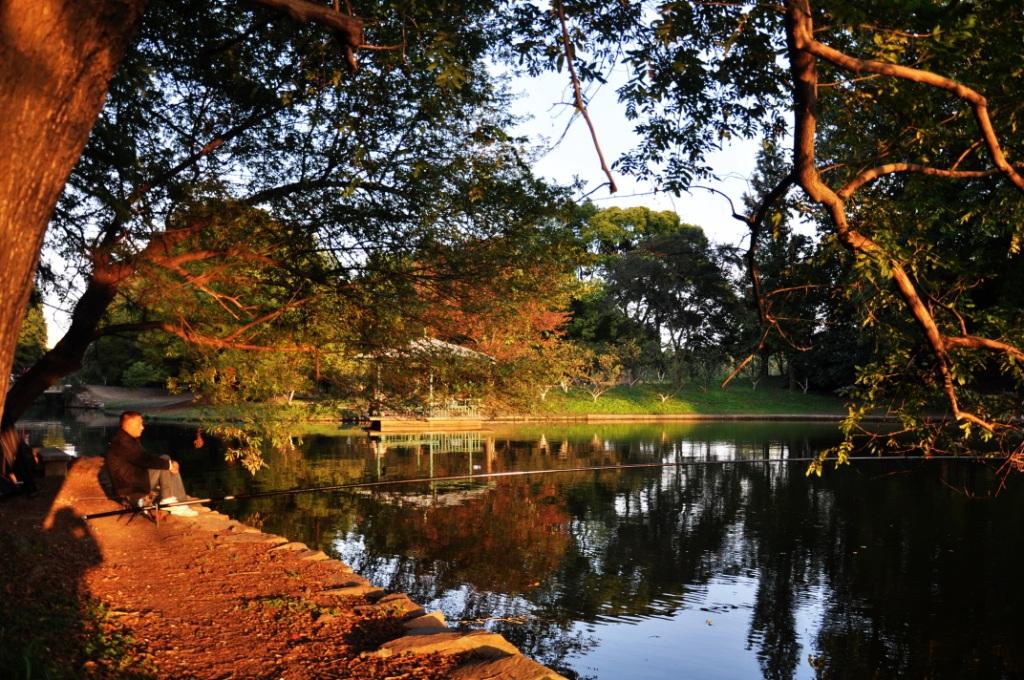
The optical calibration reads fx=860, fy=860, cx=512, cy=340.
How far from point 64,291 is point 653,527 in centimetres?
797

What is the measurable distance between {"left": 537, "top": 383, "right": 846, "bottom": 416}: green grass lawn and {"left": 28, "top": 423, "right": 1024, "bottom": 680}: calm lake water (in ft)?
55.6

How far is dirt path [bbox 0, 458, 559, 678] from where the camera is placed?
4.03m

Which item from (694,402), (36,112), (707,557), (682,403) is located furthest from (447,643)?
(694,402)

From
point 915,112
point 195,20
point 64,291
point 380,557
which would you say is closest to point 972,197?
point 915,112

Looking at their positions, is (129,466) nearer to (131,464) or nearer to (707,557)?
(131,464)

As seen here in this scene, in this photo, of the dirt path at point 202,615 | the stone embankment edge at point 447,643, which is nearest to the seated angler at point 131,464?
the dirt path at point 202,615

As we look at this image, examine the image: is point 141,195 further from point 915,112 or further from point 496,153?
point 915,112

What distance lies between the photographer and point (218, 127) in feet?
28.1

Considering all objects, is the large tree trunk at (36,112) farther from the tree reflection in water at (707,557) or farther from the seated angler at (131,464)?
the seated angler at (131,464)

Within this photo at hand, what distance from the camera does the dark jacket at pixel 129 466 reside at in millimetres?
7766

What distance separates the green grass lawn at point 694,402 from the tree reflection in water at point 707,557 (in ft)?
58.5

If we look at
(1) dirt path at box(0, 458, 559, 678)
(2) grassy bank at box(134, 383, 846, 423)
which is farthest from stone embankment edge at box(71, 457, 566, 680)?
(2) grassy bank at box(134, 383, 846, 423)

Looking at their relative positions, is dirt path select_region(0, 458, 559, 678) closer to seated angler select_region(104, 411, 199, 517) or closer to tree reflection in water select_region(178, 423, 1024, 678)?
seated angler select_region(104, 411, 199, 517)

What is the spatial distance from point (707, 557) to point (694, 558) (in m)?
0.17
